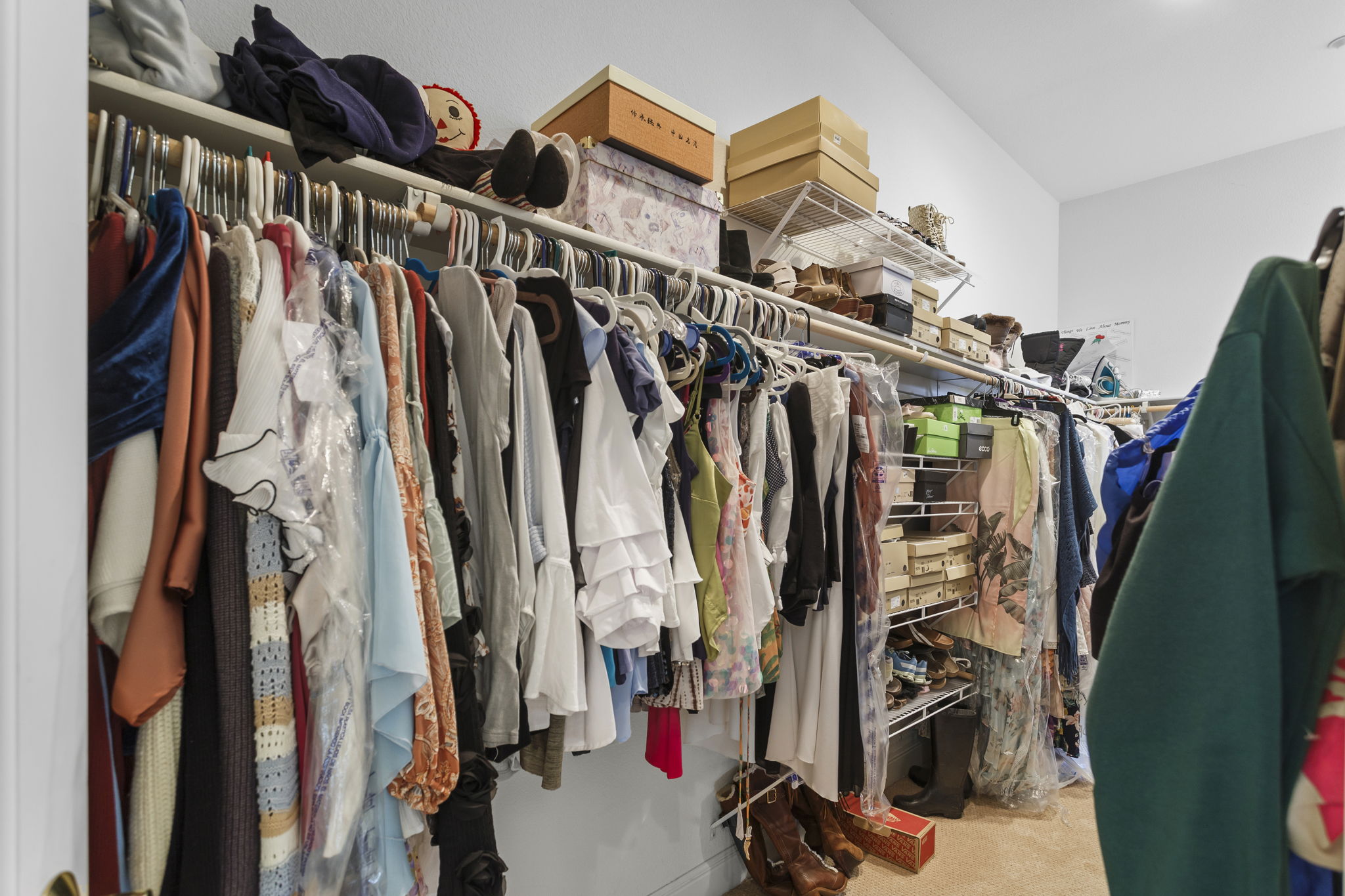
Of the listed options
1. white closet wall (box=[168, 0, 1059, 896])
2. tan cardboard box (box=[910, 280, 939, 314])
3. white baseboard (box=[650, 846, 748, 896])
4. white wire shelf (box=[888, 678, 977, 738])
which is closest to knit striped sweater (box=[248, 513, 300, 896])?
white closet wall (box=[168, 0, 1059, 896])

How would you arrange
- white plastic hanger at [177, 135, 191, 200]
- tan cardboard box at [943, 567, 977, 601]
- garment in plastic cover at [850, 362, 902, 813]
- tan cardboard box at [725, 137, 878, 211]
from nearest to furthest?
1. white plastic hanger at [177, 135, 191, 200]
2. garment in plastic cover at [850, 362, 902, 813]
3. tan cardboard box at [725, 137, 878, 211]
4. tan cardboard box at [943, 567, 977, 601]

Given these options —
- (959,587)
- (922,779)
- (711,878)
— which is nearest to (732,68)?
(959,587)

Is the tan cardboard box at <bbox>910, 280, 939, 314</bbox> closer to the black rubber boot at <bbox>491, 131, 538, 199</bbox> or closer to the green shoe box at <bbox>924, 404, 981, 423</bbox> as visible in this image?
the green shoe box at <bbox>924, 404, 981, 423</bbox>

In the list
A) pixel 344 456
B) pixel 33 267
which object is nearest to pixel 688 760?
pixel 344 456

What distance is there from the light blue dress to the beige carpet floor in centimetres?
160

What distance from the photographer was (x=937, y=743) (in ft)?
7.97

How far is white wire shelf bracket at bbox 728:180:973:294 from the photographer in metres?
1.94

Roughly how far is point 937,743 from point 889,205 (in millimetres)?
2179

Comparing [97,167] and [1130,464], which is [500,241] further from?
[1130,464]

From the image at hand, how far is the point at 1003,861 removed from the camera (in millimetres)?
2146

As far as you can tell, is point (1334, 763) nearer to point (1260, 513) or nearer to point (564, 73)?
point (1260, 513)

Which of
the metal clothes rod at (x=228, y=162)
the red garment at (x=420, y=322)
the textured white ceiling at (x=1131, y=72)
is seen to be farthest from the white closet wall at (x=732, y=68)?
the red garment at (x=420, y=322)

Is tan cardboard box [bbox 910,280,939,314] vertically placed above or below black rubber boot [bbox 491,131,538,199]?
above

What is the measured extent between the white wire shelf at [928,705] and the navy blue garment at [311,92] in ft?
6.51
